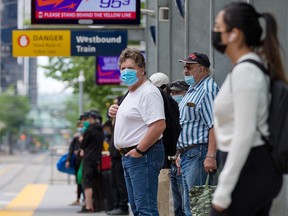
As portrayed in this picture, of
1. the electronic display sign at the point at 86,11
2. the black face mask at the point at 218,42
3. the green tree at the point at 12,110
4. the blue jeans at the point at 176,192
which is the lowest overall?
the green tree at the point at 12,110

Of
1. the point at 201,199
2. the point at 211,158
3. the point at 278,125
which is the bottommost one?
the point at 201,199

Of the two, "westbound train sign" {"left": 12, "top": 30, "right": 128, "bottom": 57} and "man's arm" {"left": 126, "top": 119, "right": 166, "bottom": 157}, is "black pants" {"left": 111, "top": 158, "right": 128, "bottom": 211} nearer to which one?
"westbound train sign" {"left": 12, "top": 30, "right": 128, "bottom": 57}

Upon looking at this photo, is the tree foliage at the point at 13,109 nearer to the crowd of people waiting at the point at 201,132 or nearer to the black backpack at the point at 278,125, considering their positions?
the crowd of people waiting at the point at 201,132

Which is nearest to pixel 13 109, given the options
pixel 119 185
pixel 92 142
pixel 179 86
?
pixel 92 142

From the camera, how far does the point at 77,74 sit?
1563 inches

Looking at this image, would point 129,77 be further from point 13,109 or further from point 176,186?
point 13,109

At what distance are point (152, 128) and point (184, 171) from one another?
111 centimetres

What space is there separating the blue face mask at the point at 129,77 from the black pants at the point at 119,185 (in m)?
7.50

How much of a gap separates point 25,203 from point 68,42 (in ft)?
13.8

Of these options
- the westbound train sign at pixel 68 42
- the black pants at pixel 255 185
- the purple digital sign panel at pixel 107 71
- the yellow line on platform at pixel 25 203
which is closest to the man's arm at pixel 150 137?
the black pants at pixel 255 185

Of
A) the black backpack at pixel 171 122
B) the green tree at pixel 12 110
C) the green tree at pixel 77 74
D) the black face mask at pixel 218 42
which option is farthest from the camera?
the green tree at pixel 12 110

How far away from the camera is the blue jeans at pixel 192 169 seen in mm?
9414

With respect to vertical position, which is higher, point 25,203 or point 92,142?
point 92,142

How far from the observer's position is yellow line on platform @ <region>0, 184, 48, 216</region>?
18.3 m
